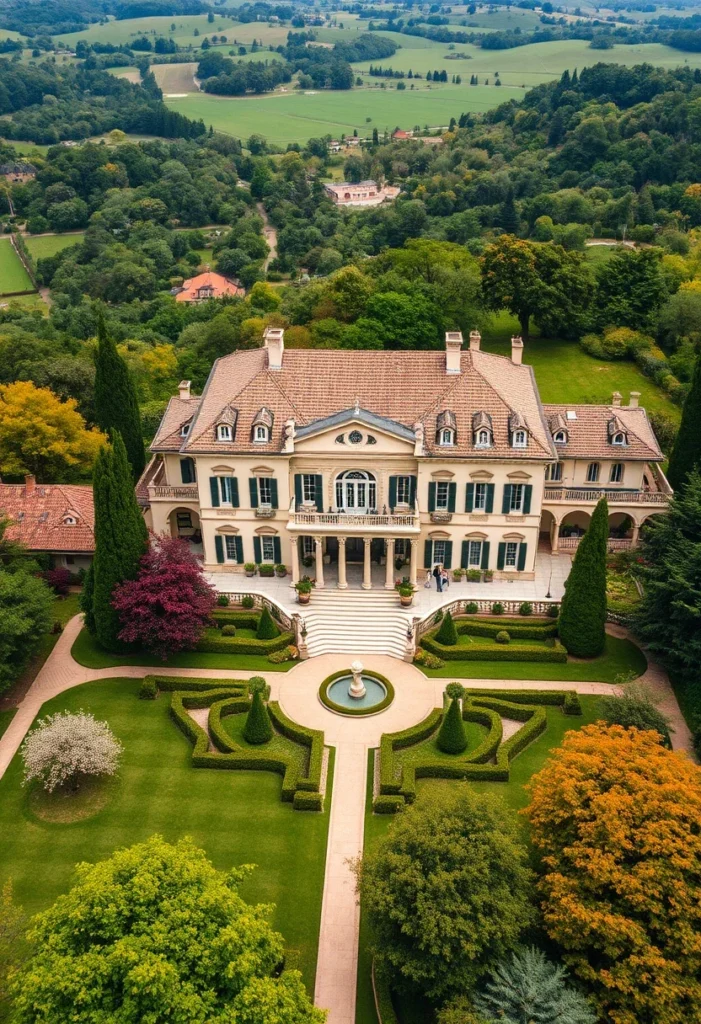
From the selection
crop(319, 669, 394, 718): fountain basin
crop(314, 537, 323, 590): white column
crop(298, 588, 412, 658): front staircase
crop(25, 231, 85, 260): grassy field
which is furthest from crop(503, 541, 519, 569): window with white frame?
crop(25, 231, 85, 260): grassy field

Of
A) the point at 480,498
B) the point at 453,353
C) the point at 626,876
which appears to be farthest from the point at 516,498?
the point at 626,876

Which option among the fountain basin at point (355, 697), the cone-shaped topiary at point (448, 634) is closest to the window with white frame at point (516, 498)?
the cone-shaped topiary at point (448, 634)

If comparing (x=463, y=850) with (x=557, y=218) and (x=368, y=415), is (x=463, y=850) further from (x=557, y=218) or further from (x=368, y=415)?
(x=557, y=218)

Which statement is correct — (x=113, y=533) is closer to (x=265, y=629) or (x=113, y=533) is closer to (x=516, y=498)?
(x=265, y=629)

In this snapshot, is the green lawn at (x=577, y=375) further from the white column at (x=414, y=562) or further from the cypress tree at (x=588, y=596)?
the cypress tree at (x=588, y=596)

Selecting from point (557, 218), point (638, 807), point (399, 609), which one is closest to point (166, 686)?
point (399, 609)

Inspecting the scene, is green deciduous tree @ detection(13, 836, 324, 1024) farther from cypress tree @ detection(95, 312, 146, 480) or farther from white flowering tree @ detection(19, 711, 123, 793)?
cypress tree @ detection(95, 312, 146, 480)
